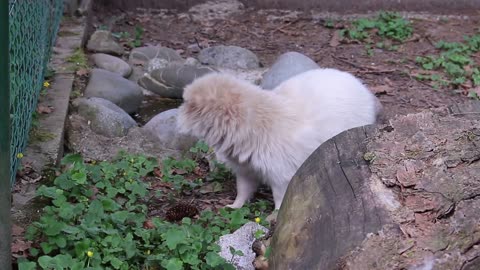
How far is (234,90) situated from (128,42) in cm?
372

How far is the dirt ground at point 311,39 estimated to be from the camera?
21.9 ft

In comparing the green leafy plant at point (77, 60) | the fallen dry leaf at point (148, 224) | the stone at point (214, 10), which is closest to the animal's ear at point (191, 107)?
the fallen dry leaf at point (148, 224)

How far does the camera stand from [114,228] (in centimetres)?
356

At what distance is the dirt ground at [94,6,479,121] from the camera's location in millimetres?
6660

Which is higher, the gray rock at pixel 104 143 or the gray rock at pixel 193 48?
the gray rock at pixel 104 143

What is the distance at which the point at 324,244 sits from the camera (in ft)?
8.16

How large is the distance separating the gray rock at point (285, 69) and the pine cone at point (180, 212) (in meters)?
2.04

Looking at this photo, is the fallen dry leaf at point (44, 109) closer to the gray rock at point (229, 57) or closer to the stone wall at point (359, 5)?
the gray rock at point (229, 57)

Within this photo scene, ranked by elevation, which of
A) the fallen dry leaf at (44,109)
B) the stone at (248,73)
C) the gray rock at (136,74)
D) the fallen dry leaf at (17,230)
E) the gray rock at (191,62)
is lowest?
the gray rock at (136,74)

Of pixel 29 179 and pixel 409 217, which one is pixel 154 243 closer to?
pixel 29 179

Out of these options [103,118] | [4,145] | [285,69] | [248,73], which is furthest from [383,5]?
[4,145]

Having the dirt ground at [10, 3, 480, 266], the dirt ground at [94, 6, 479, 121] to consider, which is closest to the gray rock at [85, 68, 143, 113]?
A: the dirt ground at [10, 3, 480, 266]

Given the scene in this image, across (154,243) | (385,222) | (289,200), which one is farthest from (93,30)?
(385,222)

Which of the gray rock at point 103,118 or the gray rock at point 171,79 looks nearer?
the gray rock at point 103,118
